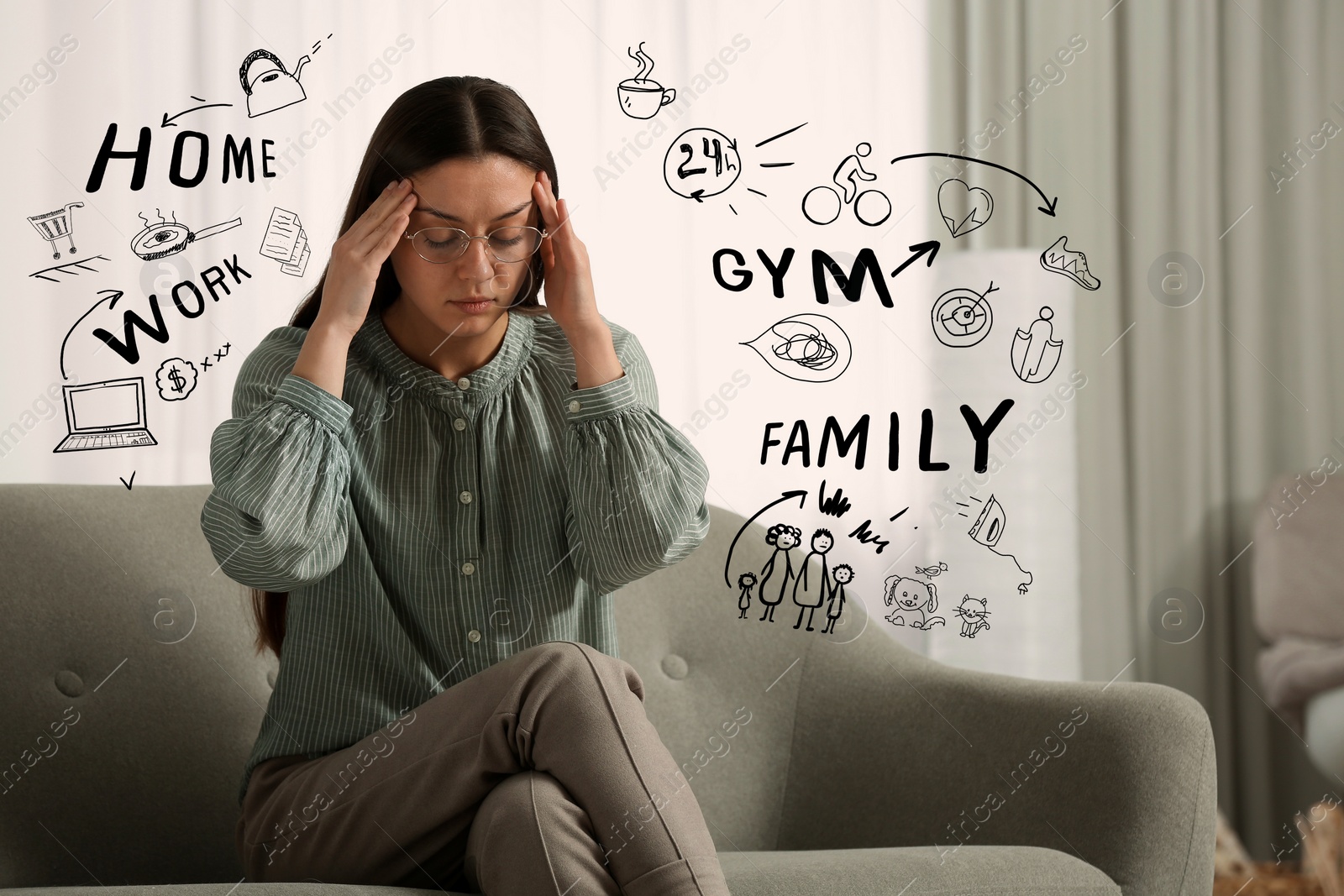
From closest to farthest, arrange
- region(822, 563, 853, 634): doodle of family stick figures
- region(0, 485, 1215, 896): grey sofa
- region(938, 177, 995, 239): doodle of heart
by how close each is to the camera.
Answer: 1. region(0, 485, 1215, 896): grey sofa
2. region(822, 563, 853, 634): doodle of family stick figures
3. region(938, 177, 995, 239): doodle of heart

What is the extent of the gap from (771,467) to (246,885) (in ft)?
→ 4.18

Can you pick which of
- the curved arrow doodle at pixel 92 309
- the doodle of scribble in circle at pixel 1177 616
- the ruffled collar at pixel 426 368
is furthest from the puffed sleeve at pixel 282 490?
the doodle of scribble in circle at pixel 1177 616

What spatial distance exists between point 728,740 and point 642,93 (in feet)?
3.80

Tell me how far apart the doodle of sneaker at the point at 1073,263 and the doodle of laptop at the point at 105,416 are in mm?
1578

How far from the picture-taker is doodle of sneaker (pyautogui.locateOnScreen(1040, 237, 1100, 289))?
7.41ft

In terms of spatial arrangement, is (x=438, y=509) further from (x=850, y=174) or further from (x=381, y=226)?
(x=850, y=174)

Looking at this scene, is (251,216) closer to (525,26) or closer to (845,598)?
(525,26)

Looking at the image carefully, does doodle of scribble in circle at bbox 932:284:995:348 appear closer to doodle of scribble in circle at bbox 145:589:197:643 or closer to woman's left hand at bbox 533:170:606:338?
woman's left hand at bbox 533:170:606:338

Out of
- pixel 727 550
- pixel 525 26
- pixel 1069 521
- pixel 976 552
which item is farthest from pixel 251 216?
pixel 1069 521

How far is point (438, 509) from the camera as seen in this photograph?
4.00ft

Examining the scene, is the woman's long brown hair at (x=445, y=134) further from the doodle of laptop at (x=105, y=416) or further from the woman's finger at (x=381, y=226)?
the doodle of laptop at (x=105, y=416)

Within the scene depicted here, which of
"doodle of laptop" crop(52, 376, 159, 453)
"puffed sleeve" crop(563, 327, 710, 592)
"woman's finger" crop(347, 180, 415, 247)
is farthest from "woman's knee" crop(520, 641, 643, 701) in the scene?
"doodle of laptop" crop(52, 376, 159, 453)

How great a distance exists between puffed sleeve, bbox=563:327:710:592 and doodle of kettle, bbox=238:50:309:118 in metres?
0.89

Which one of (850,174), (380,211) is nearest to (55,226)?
(380,211)
